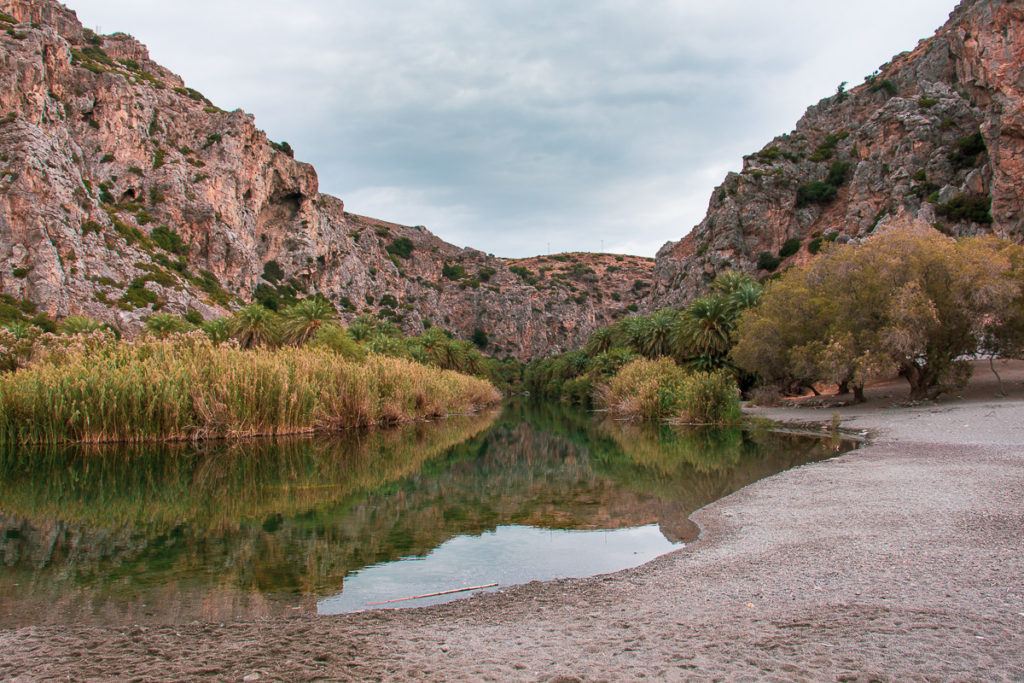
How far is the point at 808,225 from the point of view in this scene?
85.6 meters

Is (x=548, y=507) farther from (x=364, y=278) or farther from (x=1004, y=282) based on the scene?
(x=364, y=278)

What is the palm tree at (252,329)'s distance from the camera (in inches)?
1693

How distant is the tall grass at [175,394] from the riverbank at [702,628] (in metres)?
18.5

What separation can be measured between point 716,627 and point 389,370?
97.5ft

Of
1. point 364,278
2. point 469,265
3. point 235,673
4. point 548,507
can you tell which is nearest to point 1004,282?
point 548,507

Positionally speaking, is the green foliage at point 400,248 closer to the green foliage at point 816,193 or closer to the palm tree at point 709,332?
the green foliage at point 816,193

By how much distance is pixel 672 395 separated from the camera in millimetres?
33969

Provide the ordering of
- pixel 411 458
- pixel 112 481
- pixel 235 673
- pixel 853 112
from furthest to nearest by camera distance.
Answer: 1. pixel 853 112
2. pixel 411 458
3. pixel 112 481
4. pixel 235 673

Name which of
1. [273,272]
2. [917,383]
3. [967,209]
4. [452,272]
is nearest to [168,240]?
[273,272]

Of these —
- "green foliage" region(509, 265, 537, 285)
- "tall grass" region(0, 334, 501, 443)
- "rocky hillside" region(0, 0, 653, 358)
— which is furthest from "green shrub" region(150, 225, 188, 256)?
"green foliage" region(509, 265, 537, 285)

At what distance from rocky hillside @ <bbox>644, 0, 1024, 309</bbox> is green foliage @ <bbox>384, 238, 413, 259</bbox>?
52.6 m

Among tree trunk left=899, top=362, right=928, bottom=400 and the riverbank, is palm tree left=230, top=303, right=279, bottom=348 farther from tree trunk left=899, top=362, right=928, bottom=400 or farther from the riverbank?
the riverbank

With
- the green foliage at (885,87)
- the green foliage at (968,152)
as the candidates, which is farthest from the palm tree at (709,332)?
the green foliage at (885,87)

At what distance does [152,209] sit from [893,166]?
84255mm
